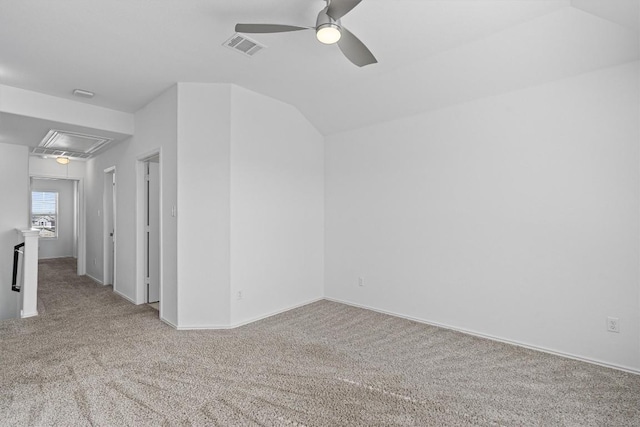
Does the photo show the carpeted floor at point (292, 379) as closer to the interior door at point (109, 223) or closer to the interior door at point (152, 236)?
the interior door at point (152, 236)

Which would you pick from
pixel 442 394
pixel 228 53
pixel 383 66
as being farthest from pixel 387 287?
pixel 228 53

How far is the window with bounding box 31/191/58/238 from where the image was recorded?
935cm

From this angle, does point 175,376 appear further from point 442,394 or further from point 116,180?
point 116,180

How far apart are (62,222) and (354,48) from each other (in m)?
10.9

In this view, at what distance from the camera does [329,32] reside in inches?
83.0

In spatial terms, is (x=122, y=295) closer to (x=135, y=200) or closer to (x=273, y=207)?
(x=135, y=200)

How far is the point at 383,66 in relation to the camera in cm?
338

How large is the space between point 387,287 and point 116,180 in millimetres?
4476

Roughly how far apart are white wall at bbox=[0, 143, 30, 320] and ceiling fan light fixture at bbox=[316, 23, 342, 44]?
6079 millimetres

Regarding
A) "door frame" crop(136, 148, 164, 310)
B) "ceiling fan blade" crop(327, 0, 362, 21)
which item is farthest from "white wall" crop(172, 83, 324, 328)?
"ceiling fan blade" crop(327, 0, 362, 21)

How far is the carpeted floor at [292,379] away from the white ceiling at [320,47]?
8.42 feet

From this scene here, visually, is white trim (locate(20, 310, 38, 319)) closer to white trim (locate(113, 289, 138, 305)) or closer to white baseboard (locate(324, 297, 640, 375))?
white trim (locate(113, 289, 138, 305))

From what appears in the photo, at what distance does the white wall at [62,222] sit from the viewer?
9.41 m

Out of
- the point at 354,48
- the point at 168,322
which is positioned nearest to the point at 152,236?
the point at 168,322
